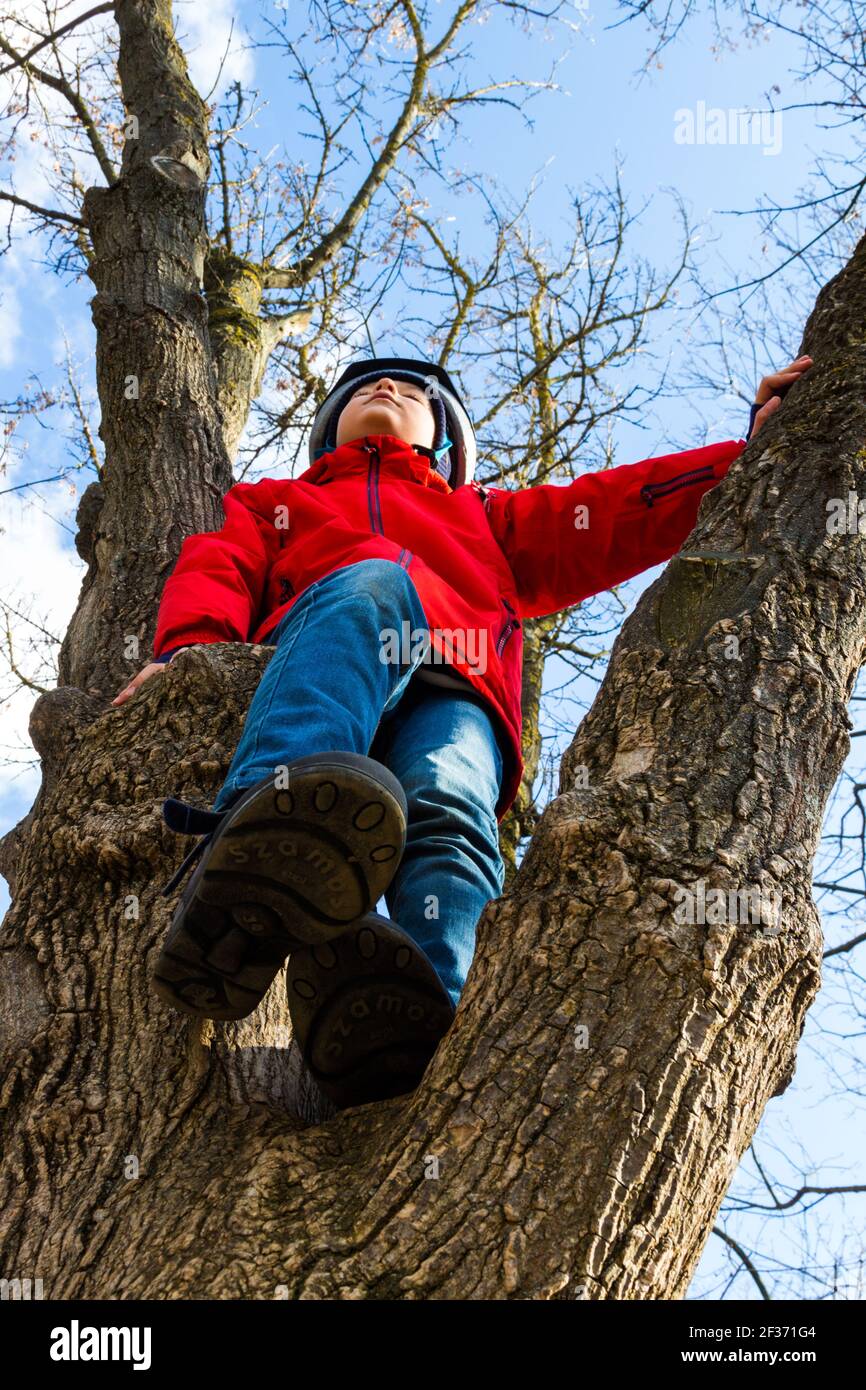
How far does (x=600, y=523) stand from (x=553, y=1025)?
6.00 ft

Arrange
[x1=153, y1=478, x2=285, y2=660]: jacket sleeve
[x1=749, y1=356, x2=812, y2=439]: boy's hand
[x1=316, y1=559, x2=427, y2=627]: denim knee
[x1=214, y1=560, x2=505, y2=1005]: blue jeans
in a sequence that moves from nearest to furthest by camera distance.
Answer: [x1=214, y1=560, x2=505, y2=1005]: blue jeans
[x1=316, y1=559, x2=427, y2=627]: denim knee
[x1=749, y1=356, x2=812, y2=439]: boy's hand
[x1=153, y1=478, x2=285, y2=660]: jacket sleeve

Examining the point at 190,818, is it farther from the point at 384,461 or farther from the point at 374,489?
the point at 384,461

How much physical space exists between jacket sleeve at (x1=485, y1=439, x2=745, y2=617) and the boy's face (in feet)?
1.09

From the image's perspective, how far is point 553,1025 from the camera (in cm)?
166

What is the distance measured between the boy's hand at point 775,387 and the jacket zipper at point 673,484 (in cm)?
34

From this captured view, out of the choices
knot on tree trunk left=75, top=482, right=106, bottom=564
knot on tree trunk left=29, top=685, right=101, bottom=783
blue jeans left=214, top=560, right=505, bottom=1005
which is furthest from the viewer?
knot on tree trunk left=75, top=482, right=106, bottom=564

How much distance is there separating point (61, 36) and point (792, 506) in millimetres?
4910

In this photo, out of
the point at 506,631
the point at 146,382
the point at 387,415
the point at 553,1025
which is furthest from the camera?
the point at 146,382

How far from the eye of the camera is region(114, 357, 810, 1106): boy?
1.78 meters

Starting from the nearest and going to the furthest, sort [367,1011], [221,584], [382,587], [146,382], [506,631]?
[367,1011] < [382,587] < [221,584] < [506,631] < [146,382]

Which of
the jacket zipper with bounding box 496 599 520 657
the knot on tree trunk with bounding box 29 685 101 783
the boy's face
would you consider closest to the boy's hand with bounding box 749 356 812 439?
the jacket zipper with bounding box 496 599 520 657

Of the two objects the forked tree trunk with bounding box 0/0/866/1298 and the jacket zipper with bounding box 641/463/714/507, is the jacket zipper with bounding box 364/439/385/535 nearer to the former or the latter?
the jacket zipper with bounding box 641/463/714/507

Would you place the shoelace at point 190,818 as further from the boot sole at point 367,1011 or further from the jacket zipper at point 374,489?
the jacket zipper at point 374,489

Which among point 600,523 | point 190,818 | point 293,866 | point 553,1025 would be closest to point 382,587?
point 190,818
